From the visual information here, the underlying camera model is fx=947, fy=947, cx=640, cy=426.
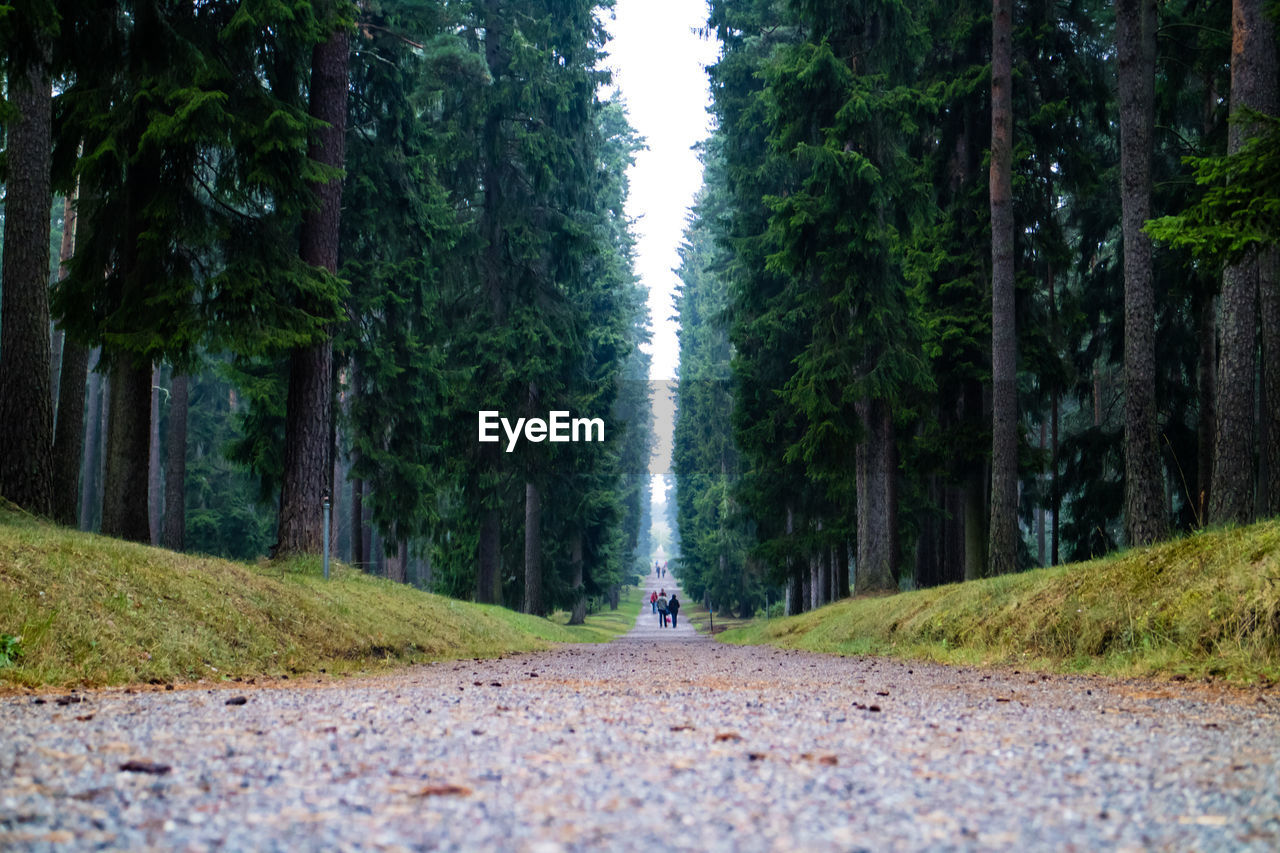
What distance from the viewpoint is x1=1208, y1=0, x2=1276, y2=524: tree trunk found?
423 inches

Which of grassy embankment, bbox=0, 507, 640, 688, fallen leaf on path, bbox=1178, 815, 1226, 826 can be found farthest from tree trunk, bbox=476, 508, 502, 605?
fallen leaf on path, bbox=1178, 815, 1226, 826

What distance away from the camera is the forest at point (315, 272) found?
11.4 metres

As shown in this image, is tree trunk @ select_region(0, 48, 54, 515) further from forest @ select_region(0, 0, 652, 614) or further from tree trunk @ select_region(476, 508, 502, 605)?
tree trunk @ select_region(476, 508, 502, 605)

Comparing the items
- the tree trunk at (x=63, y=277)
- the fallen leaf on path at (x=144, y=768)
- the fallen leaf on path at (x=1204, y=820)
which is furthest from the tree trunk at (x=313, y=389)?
the fallen leaf on path at (x=1204, y=820)

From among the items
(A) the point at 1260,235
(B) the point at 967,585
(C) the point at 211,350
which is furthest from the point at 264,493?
(A) the point at 1260,235

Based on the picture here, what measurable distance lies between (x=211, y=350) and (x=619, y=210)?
38651 millimetres

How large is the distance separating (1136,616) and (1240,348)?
→ 4617mm

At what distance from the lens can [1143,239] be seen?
12.2 meters

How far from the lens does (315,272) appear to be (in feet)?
42.4

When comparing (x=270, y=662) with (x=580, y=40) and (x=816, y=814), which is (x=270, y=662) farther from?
(x=580, y=40)

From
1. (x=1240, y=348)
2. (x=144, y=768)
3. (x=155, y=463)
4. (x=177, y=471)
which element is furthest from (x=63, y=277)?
(x=155, y=463)

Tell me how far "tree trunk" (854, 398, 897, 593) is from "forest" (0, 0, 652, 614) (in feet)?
33.2

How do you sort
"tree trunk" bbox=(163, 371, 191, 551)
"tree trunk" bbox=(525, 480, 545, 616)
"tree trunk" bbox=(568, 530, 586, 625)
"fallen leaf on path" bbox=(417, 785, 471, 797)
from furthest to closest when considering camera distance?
"tree trunk" bbox=(568, 530, 586, 625), "tree trunk" bbox=(525, 480, 545, 616), "tree trunk" bbox=(163, 371, 191, 551), "fallen leaf on path" bbox=(417, 785, 471, 797)

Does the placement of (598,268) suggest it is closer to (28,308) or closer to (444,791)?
(28,308)
